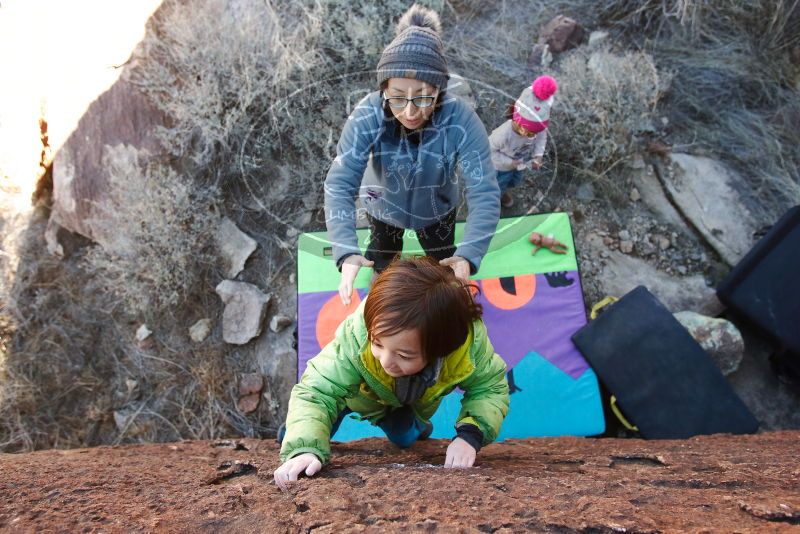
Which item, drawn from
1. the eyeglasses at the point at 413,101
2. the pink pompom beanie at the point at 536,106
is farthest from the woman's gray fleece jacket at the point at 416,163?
the pink pompom beanie at the point at 536,106

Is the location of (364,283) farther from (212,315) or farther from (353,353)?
(353,353)

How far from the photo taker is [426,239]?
7.82ft

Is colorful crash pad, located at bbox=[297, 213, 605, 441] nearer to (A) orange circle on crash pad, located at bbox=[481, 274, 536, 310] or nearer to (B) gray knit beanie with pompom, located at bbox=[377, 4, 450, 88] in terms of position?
(A) orange circle on crash pad, located at bbox=[481, 274, 536, 310]

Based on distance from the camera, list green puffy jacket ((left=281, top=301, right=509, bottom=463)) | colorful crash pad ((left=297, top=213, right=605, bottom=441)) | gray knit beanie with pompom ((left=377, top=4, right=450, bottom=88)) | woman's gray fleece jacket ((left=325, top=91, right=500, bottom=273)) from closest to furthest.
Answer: green puffy jacket ((left=281, top=301, right=509, bottom=463)), gray knit beanie with pompom ((left=377, top=4, right=450, bottom=88)), woman's gray fleece jacket ((left=325, top=91, right=500, bottom=273)), colorful crash pad ((left=297, top=213, right=605, bottom=441))

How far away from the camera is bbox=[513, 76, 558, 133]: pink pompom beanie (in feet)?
7.95

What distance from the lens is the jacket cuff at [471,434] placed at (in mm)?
1438

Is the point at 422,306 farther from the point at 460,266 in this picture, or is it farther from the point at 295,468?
the point at 460,266

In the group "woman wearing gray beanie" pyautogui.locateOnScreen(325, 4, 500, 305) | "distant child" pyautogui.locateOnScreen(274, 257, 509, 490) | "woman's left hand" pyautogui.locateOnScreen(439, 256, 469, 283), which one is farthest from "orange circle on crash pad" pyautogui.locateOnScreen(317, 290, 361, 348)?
"distant child" pyautogui.locateOnScreen(274, 257, 509, 490)

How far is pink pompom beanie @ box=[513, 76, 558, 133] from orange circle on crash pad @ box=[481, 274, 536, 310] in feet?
2.42

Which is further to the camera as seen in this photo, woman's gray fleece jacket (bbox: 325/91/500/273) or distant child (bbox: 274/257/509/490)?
woman's gray fleece jacket (bbox: 325/91/500/273)

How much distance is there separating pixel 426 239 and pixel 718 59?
2.45 m

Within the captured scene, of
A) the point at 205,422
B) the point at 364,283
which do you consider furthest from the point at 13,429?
the point at 364,283

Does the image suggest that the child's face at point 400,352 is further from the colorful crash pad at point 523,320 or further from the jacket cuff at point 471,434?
the colorful crash pad at point 523,320

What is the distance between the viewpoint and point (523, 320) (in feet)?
8.43
